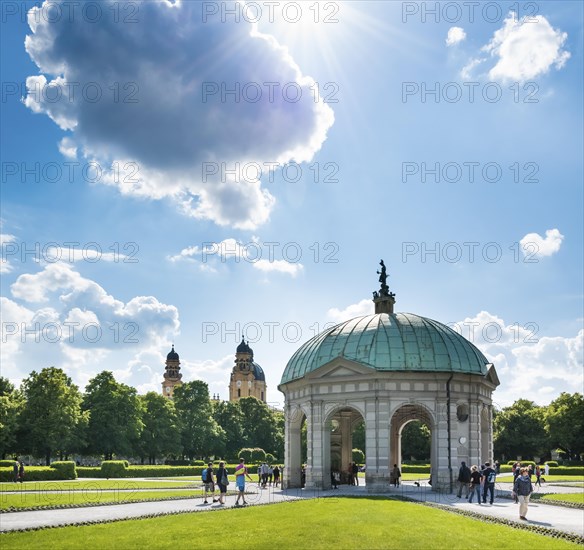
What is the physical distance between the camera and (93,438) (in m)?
88.4

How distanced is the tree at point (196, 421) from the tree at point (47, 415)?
29.2 metres

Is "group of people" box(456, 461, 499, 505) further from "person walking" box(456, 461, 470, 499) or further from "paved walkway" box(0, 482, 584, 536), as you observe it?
"paved walkway" box(0, 482, 584, 536)

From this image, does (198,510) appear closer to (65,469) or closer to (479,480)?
(479,480)

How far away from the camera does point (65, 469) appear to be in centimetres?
5934

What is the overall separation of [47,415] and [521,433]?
7669 cm

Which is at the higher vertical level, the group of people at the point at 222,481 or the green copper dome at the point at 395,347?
the green copper dome at the point at 395,347

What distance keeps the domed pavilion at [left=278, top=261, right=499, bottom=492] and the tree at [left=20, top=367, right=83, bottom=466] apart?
38087mm

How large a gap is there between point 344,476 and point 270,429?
250 ft

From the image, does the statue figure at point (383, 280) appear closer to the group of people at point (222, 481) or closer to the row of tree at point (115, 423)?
the group of people at point (222, 481)

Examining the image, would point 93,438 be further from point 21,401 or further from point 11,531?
point 11,531

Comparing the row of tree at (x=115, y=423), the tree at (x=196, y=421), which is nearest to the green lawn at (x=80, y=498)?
the row of tree at (x=115, y=423)

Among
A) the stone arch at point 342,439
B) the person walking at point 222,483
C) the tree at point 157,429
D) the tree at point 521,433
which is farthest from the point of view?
the tree at point 521,433

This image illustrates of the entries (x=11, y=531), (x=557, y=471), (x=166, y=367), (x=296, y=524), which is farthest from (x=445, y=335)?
(x=166, y=367)

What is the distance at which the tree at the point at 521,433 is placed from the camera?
111125mm
